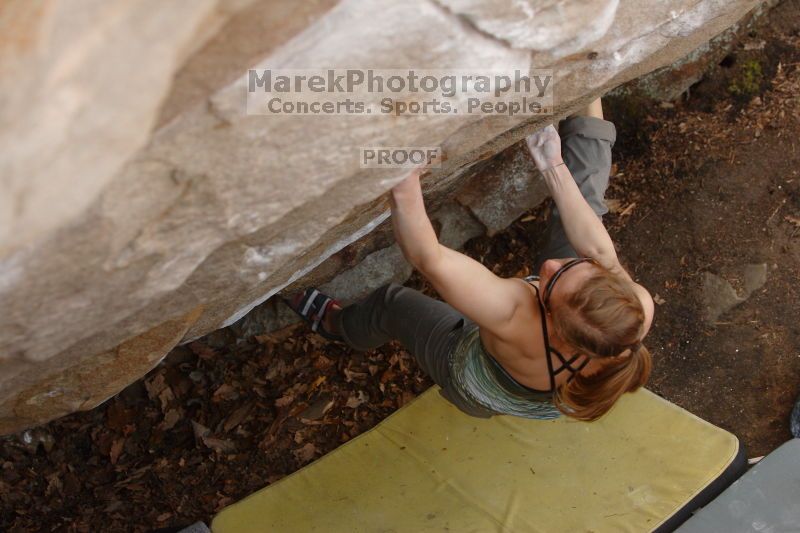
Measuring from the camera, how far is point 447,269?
2.14 metres

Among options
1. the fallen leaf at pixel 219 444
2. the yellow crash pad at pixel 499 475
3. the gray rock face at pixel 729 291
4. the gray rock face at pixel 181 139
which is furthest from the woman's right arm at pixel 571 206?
the fallen leaf at pixel 219 444

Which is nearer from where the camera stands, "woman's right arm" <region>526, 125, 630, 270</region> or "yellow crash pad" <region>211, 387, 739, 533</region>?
"woman's right arm" <region>526, 125, 630, 270</region>

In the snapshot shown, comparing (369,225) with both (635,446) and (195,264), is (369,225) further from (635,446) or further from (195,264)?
(635,446)

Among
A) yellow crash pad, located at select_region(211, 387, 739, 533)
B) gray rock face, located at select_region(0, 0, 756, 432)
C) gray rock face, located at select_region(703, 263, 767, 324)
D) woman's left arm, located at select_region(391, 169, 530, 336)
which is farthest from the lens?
gray rock face, located at select_region(703, 263, 767, 324)

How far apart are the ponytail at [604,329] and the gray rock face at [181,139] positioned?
60 cm

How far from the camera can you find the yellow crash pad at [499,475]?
3.34m

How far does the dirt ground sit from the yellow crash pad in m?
0.32

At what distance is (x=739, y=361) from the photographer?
3.95m

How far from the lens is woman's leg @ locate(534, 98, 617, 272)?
124 inches

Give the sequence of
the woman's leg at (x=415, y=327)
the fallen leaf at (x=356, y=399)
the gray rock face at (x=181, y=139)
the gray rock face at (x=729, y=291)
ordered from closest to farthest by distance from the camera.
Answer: the gray rock face at (x=181, y=139)
the woman's leg at (x=415, y=327)
the fallen leaf at (x=356, y=399)
the gray rock face at (x=729, y=291)

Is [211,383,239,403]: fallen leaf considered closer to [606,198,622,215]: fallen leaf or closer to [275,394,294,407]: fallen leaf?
[275,394,294,407]: fallen leaf

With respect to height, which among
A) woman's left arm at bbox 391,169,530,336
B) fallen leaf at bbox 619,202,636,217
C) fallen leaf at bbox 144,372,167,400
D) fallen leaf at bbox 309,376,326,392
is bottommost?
fallen leaf at bbox 309,376,326,392

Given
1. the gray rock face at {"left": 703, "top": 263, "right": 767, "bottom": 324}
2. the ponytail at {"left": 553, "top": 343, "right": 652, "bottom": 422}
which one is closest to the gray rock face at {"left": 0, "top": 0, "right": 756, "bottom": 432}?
the ponytail at {"left": 553, "top": 343, "right": 652, "bottom": 422}

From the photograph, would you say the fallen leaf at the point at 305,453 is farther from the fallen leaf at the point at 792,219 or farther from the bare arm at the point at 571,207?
the fallen leaf at the point at 792,219
